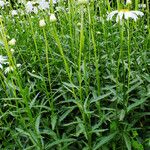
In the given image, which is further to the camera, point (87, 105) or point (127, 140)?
point (87, 105)

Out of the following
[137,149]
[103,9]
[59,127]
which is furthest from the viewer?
[103,9]

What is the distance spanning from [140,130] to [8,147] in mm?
746

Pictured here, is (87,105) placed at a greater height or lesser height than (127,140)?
greater

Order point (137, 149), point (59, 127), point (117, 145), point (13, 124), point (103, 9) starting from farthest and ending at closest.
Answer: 1. point (103, 9)
2. point (13, 124)
3. point (59, 127)
4. point (117, 145)
5. point (137, 149)

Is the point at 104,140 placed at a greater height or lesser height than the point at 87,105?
lesser

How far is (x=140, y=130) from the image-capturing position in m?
2.11

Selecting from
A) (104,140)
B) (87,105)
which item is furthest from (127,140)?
(87,105)

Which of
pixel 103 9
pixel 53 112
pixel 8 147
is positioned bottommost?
pixel 8 147

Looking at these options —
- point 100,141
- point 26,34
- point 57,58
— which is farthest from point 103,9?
point 100,141

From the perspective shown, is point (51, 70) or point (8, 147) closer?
point (8, 147)

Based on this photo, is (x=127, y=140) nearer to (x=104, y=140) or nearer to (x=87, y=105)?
(x=104, y=140)

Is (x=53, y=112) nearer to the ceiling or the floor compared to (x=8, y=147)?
nearer to the ceiling

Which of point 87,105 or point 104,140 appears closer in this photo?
point 104,140

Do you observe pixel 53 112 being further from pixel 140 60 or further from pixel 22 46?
pixel 22 46
